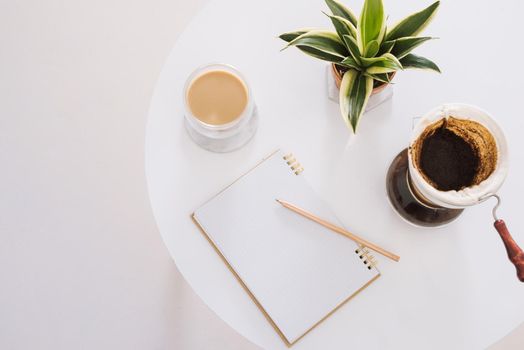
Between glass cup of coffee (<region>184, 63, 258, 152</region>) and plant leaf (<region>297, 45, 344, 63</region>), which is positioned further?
glass cup of coffee (<region>184, 63, 258, 152</region>)

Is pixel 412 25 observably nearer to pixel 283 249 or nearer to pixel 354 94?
pixel 354 94

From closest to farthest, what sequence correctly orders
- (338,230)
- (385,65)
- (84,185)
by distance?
(385,65) → (338,230) → (84,185)

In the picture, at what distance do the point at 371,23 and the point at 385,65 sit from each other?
60 millimetres

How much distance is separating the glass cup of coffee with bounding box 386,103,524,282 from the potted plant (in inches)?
3.2

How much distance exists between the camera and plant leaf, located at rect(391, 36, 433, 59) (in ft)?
2.10

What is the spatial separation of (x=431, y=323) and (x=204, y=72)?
1.77 feet

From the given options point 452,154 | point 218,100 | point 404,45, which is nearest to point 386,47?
point 404,45

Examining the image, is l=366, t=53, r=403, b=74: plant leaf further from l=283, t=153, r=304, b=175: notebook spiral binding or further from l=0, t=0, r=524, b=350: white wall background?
l=0, t=0, r=524, b=350: white wall background

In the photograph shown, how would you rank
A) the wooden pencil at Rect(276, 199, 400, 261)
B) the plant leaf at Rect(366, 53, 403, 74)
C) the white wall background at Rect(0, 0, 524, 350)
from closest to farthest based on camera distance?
the plant leaf at Rect(366, 53, 403, 74)
the wooden pencil at Rect(276, 199, 400, 261)
the white wall background at Rect(0, 0, 524, 350)

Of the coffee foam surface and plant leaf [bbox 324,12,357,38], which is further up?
plant leaf [bbox 324,12,357,38]

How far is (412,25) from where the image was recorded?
66 cm

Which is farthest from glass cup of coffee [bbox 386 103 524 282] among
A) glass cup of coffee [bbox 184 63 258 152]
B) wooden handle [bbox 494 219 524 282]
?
glass cup of coffee [bbox 184 63 258 152]

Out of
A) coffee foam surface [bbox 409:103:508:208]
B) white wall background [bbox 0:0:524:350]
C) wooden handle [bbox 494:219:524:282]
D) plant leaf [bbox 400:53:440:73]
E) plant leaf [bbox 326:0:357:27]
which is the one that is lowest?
wooden handle [bbox 494:219:524:282]

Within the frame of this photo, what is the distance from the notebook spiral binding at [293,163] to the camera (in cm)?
82
